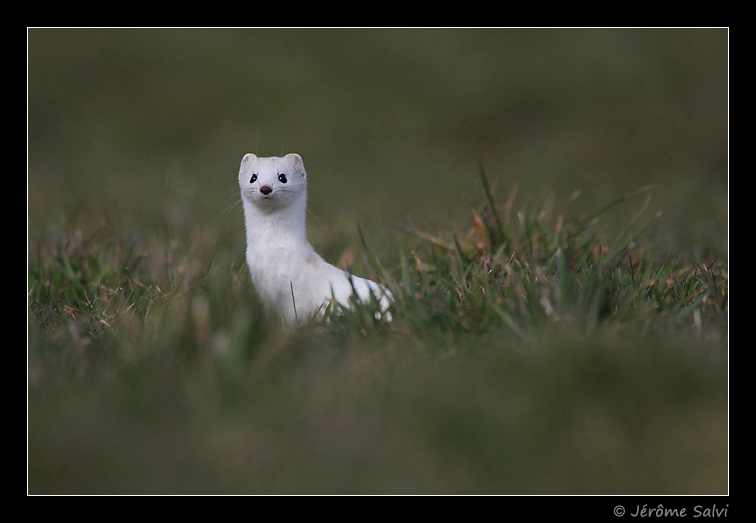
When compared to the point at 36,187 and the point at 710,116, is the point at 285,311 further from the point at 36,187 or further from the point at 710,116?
the point at 710,116

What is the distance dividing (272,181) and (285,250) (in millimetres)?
353

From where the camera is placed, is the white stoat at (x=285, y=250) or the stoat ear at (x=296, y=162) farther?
the stoat ear at (x=296, y=162)

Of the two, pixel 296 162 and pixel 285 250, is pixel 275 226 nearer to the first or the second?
pixel 285 250

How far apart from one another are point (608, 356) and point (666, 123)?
8.44 metres

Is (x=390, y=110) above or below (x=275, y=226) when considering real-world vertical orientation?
above

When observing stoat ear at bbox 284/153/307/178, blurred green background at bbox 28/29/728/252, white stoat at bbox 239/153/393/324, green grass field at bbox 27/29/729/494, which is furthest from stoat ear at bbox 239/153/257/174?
blurred green background at bbox 28/29/728/252

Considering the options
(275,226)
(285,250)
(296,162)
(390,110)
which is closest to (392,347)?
(285,250)

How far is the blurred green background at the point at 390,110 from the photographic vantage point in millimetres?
9938

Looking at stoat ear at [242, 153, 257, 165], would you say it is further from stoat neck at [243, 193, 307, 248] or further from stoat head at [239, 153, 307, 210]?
stoat neck at [243, 193, 307, 248]

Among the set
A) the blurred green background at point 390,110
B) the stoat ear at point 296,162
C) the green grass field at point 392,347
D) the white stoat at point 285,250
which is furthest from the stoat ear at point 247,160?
the blurred green background at point 390,110

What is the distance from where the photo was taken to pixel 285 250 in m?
4.51

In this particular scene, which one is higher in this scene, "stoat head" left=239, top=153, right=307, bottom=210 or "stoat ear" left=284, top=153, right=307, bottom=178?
"stoat ear" left=284, top=153, right=307, bottom=178

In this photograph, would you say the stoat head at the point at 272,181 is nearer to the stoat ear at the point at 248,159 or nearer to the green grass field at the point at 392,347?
the stoat ear at the point at 248,159

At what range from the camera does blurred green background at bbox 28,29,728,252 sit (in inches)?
391
